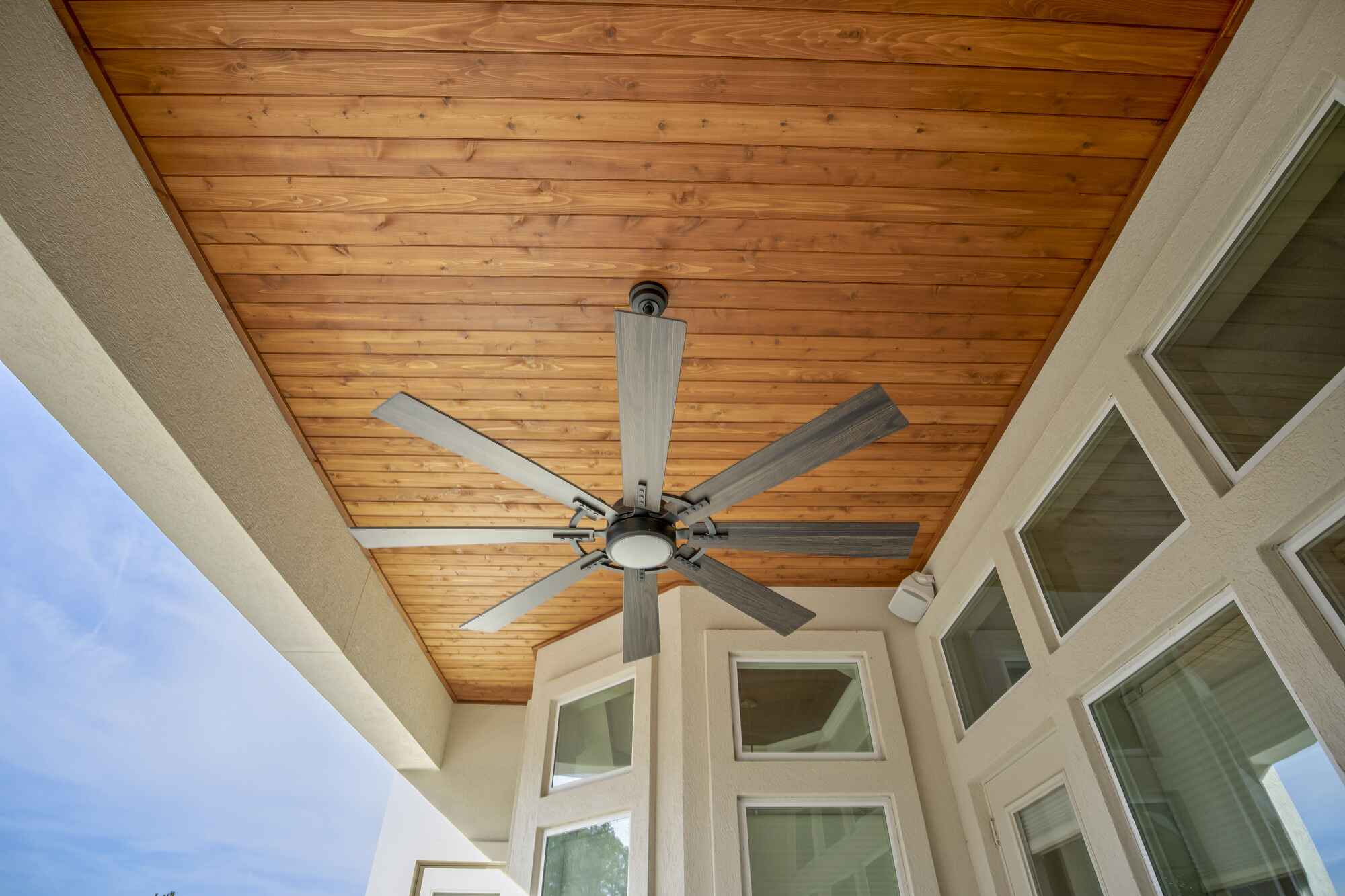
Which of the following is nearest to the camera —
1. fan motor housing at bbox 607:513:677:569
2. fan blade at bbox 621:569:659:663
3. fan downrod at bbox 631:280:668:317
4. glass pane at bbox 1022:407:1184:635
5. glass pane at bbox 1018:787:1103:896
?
fan motor housing at bbox 607:513:677:569

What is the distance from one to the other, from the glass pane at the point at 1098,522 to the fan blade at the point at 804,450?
93 cm

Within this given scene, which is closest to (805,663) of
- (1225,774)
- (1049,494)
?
(1049,494)

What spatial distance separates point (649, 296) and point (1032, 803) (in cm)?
238

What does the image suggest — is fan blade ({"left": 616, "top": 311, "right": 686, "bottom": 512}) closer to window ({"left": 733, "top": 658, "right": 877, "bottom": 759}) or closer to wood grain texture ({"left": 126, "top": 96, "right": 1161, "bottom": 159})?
wood grain texture ({"left": 126, "top": 96, "right": 1161, "bottom": 159})

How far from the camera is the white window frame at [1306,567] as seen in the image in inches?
65.0

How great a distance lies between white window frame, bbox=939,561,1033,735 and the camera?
3.08 m

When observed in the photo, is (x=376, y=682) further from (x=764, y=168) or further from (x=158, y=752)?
(x=764, y=168)

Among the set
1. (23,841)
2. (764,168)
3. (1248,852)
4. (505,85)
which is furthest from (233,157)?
(1248,852)

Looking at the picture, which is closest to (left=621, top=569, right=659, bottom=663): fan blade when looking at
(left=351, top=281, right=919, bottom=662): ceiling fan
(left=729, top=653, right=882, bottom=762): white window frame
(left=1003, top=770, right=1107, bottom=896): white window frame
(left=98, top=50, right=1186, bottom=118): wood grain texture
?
(left=351, top=281, right=919, bottom=662): ceiling fan

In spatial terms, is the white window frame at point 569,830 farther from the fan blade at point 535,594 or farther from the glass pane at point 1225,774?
the glass pane at point 1225,774

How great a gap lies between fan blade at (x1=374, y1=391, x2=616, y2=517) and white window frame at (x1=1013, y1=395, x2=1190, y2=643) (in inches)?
60.7

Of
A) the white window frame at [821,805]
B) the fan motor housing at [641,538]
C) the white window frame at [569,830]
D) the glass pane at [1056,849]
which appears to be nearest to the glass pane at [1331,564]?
the glass pane at [1056,849]

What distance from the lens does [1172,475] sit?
2.14 meters

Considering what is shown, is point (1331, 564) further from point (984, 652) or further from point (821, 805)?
point (821, 805)
